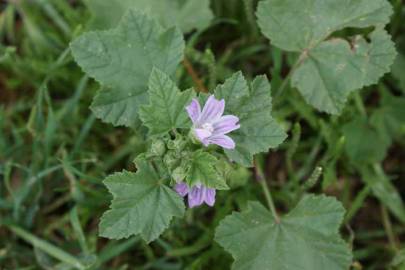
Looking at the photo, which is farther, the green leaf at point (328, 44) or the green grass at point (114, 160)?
the green grass at point (114, 160)

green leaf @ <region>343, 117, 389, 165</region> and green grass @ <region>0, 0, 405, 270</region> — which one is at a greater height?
green grass @ <region>0, 0, 405, 270</region>

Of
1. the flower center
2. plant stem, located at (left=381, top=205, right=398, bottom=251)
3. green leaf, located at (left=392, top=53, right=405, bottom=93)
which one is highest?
the flower center

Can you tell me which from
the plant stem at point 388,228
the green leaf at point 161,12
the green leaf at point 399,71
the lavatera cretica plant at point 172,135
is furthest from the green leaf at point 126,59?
the plant stem at point 388,228

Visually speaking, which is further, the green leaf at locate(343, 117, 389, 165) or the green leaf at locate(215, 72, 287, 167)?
the green leaf at locate(343, 117, 389, 165)

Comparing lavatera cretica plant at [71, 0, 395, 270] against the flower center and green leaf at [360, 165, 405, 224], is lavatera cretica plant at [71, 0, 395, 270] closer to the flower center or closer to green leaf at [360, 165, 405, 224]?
the flower center

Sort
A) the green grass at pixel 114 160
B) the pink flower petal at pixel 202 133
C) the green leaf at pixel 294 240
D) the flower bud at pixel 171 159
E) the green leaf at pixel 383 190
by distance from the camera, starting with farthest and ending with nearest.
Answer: the green leaf at pixel 383 190 → the green grass at pixel 114 160 → the green leaf at pixel 294 240 → the flower bud at pixel 171 159 → the pink flower petal at pixel 202 133

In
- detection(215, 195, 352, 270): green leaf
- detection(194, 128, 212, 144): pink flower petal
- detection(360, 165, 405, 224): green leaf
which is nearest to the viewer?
detection(194, 128, 212, 144): pink flower petal

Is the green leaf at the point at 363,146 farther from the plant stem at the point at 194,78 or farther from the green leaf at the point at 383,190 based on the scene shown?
the plant stem at the point at 194,78

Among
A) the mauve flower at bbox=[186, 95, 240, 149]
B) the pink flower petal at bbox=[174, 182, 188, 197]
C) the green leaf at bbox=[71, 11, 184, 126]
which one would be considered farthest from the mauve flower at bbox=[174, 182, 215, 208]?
the green leaf at bbox=[71, 11, 184, 126]
